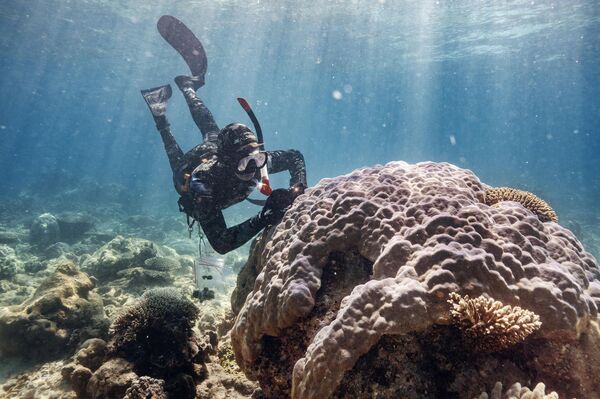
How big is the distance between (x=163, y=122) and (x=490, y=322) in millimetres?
8932

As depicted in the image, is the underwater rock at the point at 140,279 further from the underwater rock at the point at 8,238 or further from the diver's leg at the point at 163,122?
the underwater rock at the point at 8,238

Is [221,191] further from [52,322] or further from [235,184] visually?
[52,322]

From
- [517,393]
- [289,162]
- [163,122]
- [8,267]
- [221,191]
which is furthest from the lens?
[8,267]

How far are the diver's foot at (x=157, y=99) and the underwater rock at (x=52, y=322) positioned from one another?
4.72 metres

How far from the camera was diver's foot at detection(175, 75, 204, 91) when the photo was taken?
9711 millimetres

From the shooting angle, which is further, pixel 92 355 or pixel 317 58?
pixel 317 58

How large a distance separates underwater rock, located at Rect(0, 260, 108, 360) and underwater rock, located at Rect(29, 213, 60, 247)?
12.3 meters

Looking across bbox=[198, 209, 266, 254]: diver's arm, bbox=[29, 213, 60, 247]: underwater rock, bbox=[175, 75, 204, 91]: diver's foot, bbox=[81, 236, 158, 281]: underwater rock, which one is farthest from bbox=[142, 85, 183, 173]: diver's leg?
bbox=[29, 213, 60, 247]: underwater rock

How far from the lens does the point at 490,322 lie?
2348mm

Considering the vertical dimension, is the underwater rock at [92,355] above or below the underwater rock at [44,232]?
below

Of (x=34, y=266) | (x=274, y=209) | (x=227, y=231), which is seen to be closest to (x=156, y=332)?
(x=227, y=231)

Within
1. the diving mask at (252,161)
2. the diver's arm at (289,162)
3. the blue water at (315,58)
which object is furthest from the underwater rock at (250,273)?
the blue water at (315,58)

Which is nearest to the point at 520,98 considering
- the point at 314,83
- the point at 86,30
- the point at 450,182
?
the point at 314,83

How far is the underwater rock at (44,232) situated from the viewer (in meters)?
16.4
